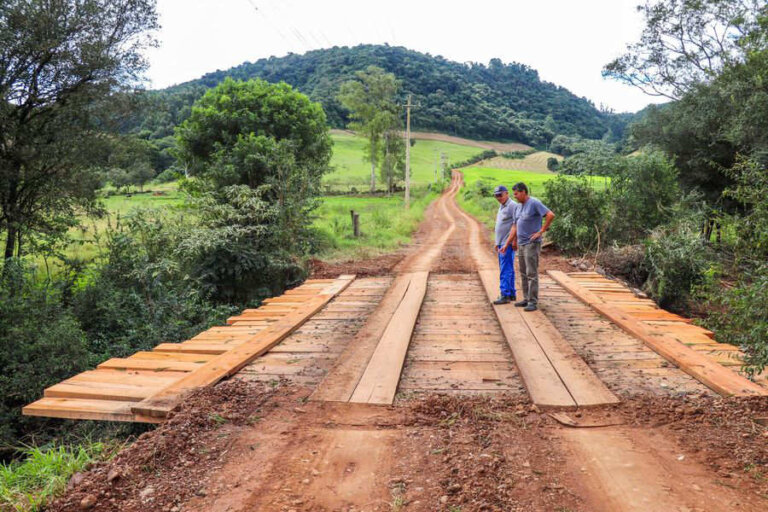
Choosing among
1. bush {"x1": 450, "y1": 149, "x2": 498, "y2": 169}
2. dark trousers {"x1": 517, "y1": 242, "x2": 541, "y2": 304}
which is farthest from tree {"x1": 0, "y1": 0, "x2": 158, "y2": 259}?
bush {"x1": 450, "y1": 149, "x2": 498, "y2": 169}

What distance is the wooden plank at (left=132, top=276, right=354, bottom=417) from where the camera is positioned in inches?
123

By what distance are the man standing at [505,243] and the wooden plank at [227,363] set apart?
2.49 meters

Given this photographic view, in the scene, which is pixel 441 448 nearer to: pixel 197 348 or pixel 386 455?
pixel 386 455

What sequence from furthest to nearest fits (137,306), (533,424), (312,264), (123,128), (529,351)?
(123,128) → (312,264) → (137,306) → (529,351) → (533,424)

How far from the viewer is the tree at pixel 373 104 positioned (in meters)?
47.8

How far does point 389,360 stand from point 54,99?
1082 cm

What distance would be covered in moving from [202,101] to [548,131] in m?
101

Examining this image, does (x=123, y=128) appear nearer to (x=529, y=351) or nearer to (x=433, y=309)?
(x=433, y=309)

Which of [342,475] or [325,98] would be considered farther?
[325,98]

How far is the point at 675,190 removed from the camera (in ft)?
43.4

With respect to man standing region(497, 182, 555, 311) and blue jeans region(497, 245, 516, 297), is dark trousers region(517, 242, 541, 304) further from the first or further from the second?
blue jeans region(497, 245, 516, 297)

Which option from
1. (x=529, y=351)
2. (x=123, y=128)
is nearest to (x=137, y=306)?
(x=123, y=128)

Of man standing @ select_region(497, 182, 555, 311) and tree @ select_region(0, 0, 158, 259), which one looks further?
tree @ select_region(0, 0, 158, 259)

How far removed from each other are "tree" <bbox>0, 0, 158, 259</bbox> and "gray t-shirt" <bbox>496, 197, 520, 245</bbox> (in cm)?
969
